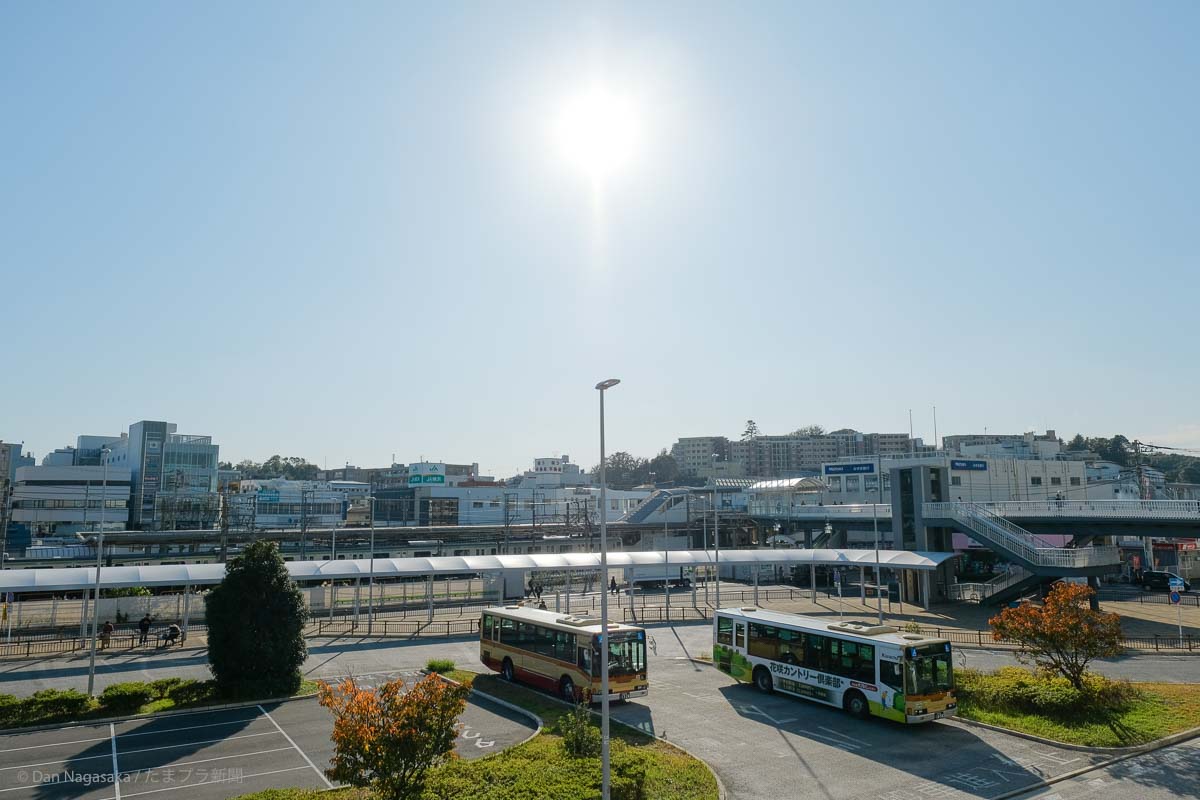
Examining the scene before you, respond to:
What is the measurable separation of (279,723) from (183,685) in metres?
5.41

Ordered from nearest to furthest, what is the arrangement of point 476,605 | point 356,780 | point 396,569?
point 356,780, point 396,569, point 476,605

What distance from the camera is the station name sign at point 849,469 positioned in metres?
90.3

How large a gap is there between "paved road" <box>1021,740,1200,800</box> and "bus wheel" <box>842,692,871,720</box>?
6.15 metres

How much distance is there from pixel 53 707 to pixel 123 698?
181cm

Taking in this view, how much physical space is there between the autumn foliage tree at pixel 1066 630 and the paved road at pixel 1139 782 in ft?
12.3

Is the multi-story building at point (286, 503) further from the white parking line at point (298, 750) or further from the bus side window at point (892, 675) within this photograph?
the bus side window at point (892, 675)

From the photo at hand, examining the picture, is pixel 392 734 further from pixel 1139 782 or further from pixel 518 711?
pixel 1139 782

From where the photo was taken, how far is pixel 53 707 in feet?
75.6

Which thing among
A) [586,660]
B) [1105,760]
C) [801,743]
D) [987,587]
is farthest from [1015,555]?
[586,660]

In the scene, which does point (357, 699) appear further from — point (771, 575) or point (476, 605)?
point (771, 575)

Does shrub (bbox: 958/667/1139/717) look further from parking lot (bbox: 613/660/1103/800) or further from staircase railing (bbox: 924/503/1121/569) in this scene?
staircase railing (bbox: 924/503/1121/569)

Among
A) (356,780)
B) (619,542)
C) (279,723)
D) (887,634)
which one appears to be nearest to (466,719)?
(279,723)

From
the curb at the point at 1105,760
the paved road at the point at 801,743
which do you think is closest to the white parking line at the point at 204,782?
the paved road at the point at 801,743

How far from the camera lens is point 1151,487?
309ft
